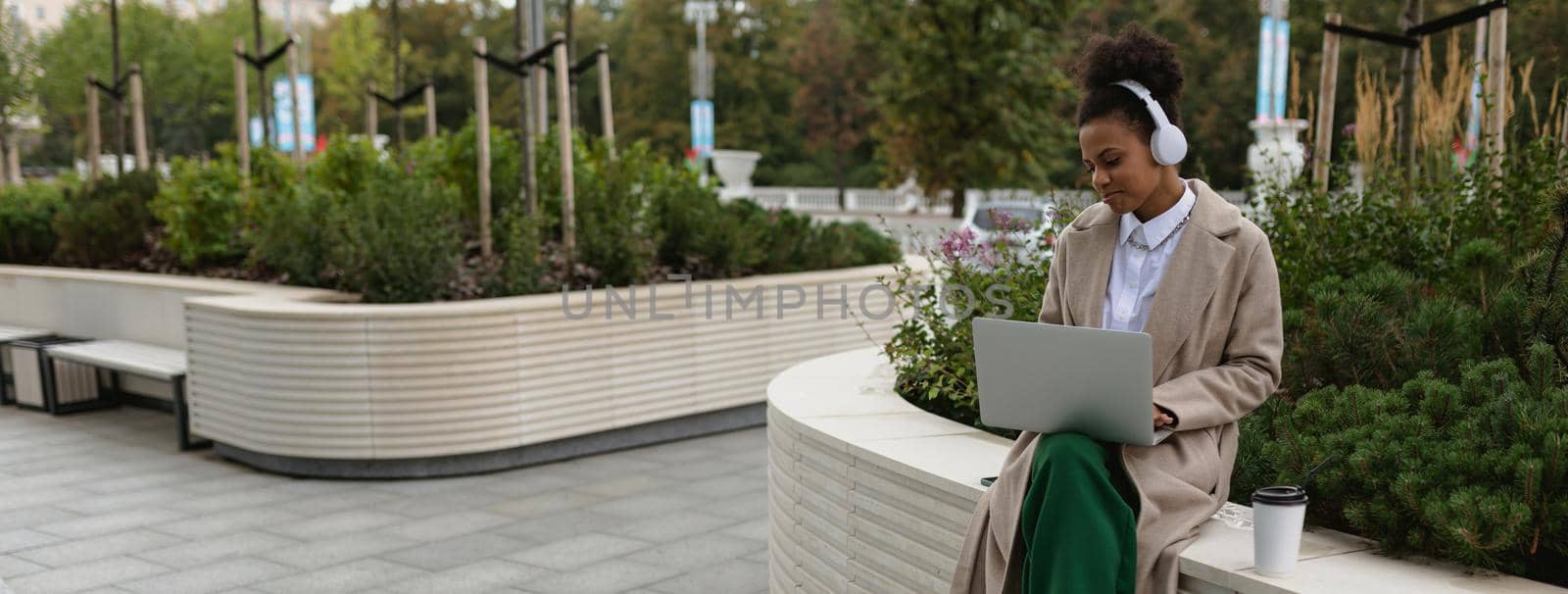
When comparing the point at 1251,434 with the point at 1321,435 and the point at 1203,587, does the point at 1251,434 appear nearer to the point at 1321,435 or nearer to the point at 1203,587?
the point at 1321,435

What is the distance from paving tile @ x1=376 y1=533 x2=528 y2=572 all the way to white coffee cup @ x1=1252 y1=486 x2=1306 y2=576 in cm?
373

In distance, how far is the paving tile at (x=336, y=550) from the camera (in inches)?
213

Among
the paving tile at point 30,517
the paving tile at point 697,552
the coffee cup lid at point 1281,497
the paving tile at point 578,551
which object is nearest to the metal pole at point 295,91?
the paving tile at point 30,517

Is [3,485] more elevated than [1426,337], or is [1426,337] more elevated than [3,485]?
[1426,337]

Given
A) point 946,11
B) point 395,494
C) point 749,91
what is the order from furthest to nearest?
point 749,91
point 946,11
point 395,494

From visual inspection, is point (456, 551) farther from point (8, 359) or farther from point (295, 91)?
point (295, 91)

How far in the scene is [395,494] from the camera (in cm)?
657

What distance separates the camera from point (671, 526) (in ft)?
19.3

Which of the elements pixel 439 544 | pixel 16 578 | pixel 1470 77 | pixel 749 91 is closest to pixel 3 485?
pixel 16 578

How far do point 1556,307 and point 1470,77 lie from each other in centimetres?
Answer: 270

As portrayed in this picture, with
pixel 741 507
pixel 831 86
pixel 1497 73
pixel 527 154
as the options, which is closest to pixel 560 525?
pixel 741 507

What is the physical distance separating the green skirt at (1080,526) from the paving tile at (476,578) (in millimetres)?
3069

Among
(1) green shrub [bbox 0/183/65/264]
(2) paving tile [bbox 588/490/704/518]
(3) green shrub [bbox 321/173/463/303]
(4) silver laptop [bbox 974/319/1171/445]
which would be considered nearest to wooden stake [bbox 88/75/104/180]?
(1) green shrub [bbox 0/183/65/264]

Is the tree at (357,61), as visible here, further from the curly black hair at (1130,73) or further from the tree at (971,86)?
the curly black hair at (1130,73)
